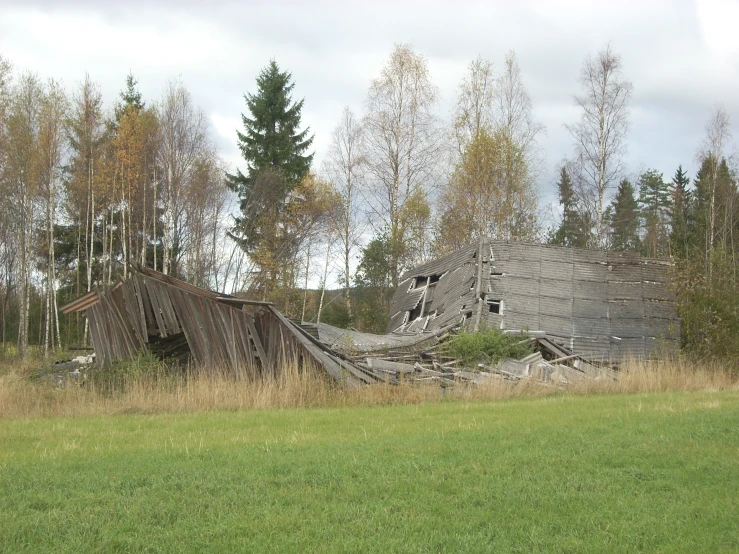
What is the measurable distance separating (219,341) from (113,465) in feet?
31.8

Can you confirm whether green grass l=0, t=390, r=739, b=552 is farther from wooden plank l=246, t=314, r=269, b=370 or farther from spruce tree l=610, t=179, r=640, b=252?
spruce tree l=610, t=179, r=640, b=252

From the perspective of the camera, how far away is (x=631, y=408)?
35.9 ft

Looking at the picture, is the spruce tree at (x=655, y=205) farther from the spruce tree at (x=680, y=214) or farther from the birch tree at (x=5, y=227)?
the birch tree at (x=5, y=227)

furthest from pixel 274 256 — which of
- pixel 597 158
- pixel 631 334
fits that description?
pixel 631 334

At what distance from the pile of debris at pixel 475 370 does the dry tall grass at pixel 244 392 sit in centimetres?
73

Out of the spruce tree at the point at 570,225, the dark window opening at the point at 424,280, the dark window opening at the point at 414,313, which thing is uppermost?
the spruce tree at the point at 570,225

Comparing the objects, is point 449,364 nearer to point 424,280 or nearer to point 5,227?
point 424,280

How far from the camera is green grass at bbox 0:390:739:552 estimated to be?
15.8 ft

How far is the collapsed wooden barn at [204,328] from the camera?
16078 mm

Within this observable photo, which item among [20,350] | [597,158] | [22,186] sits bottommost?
[20,350]

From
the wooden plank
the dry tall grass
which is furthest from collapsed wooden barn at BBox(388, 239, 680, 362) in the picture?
the wooden plank

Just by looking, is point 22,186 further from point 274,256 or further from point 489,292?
point 489,292

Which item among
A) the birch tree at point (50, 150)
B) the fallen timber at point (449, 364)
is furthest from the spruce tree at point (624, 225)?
the birch tree at point (50, 150)

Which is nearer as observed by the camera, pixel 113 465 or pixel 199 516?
pixel 199 516
